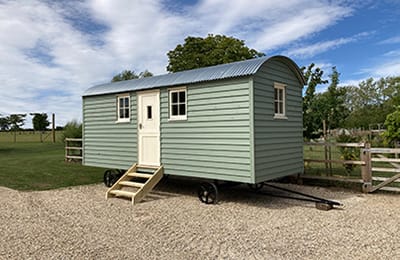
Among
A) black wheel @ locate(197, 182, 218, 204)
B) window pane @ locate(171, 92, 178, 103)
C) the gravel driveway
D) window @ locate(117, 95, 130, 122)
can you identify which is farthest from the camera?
window @ locate(117, 95, 130, 122)

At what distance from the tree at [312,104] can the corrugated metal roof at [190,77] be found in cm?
407

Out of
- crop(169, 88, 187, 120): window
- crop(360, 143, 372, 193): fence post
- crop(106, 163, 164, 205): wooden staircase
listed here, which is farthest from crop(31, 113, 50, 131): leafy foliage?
crop(360, 143, 372, 193): fence post

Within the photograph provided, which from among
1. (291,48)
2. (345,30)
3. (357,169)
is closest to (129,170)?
(357,169)

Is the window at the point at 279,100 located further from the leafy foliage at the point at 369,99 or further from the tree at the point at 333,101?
the leafy foliage at the point at 369,99

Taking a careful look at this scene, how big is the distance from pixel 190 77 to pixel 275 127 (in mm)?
2306

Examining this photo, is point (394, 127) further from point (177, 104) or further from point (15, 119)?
point (15, 119)

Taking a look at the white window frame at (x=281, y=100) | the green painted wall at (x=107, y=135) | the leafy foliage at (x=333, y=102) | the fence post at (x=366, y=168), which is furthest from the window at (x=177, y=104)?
the leafy foliage at (x=333, y=102)

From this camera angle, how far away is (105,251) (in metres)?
3.95

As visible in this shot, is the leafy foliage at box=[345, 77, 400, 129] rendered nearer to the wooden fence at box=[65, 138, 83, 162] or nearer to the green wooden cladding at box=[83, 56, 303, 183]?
the wooden fence at box=[65, 138, 83, 162]

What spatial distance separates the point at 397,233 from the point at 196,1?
Answer: 8.69 metres

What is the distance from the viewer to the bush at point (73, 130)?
650 inches

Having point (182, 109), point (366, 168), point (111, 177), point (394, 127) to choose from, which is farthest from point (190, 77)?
point (394, 127)

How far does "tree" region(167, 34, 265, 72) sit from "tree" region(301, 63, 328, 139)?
8085 mm

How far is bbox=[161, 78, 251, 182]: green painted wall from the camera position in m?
6.07
